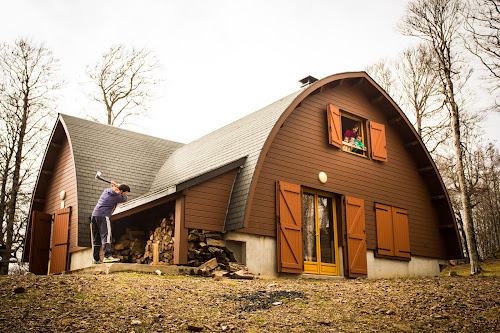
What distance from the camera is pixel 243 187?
37.0 feet

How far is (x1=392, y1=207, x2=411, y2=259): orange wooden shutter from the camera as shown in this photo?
46.3 feet

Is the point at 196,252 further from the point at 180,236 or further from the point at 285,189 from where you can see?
the point at 285,189

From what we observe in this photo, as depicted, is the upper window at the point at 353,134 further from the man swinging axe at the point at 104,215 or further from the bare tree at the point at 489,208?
the bare tree at the point at 489,208

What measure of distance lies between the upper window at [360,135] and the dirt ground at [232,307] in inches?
249

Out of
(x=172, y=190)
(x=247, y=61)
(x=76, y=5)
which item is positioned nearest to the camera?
(x=172, y=190)

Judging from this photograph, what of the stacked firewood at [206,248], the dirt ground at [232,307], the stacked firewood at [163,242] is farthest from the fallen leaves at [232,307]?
the stacked firewood at [163,242]

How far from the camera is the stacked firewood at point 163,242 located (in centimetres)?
1107

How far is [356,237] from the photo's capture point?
42.2 ft

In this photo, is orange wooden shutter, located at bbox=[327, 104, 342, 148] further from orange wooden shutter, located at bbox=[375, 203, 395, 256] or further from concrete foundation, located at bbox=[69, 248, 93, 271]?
concrete foundation, located at bbox=[69, 248, 93, 271]

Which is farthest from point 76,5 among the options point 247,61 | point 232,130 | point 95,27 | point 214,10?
point 232,130

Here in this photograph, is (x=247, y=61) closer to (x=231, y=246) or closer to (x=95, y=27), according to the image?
(x=95, y=27)

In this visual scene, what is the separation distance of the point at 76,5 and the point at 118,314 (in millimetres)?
21049

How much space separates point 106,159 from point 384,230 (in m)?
8.57

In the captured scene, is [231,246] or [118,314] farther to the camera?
[231,246]
